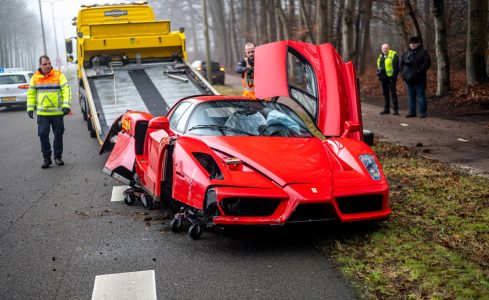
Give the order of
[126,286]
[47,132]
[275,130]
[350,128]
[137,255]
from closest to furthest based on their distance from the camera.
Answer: [126,286]
[137,255]
[275,130]
[350,128]
[47,132]

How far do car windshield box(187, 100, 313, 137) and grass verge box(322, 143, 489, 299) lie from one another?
146cm

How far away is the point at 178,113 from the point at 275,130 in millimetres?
1337

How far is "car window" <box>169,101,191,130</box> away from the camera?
7500 mm

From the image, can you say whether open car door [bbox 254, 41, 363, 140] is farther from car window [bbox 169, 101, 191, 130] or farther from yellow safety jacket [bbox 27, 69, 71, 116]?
yellow safety jacket [bbox 27, 69, 71, 116]

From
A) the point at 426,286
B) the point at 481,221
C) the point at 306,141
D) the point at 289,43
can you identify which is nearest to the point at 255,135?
the point at 306,141

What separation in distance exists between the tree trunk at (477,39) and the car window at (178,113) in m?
12.6

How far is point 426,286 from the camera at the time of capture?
4.51 metres

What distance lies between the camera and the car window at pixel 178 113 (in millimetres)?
7500

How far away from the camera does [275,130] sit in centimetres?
702

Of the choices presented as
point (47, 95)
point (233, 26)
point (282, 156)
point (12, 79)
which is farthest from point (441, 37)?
point (233, 26)

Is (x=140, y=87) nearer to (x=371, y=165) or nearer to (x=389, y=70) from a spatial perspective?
(x=389, y=70)

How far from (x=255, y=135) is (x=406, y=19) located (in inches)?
1084

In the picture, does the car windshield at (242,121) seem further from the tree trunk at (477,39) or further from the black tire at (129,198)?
the tree trunk at (477,39)

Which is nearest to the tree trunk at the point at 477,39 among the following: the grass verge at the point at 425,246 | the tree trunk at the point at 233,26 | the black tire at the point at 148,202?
the grass verge at the point at 425,246
